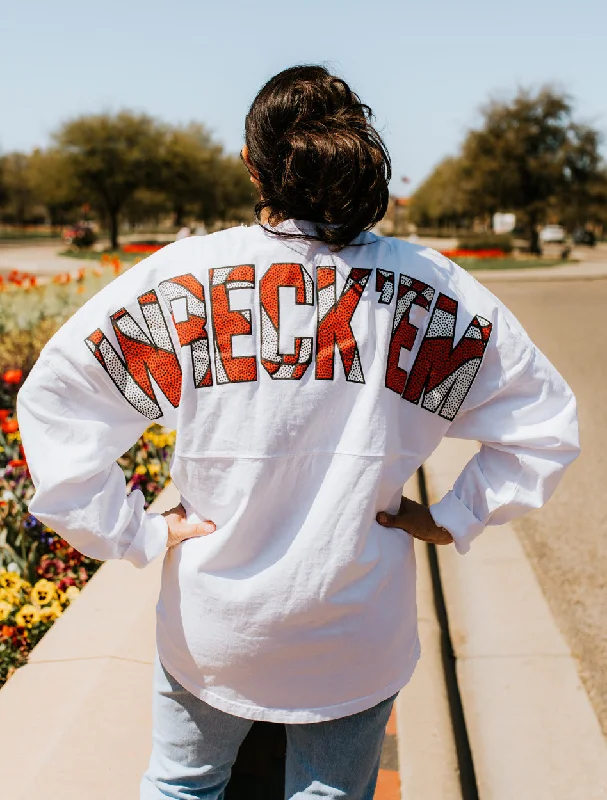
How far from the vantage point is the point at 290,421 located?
1.28 meters

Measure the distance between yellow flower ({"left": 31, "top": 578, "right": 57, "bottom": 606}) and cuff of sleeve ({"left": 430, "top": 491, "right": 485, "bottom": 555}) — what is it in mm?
2088

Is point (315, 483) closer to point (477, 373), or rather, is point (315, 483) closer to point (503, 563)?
point (477, 373)

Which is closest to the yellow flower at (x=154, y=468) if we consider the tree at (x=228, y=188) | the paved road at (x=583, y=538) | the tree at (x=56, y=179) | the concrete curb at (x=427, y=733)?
the concrete curb at (x=427, y=733)

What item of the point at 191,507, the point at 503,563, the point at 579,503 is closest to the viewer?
the point at 191,507

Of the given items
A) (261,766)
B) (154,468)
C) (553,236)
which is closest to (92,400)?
(261,766)

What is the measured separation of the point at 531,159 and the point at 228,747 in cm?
3236

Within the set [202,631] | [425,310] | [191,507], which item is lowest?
[202,631]

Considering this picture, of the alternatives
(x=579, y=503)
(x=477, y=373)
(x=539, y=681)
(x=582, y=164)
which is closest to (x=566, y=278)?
(x=582, y=164)

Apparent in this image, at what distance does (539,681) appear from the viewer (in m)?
2.93

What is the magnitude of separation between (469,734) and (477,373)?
1.72m

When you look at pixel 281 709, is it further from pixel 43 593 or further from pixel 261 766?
pixel 43 593

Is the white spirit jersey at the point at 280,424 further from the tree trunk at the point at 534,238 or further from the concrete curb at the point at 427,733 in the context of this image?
the tree trunk at the point at 534,238

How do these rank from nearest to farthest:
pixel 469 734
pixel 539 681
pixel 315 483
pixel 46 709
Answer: pixel 315 483
pixel 46 709
pixel 469 734
pixel 539 681

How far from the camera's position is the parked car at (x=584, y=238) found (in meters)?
46.7
